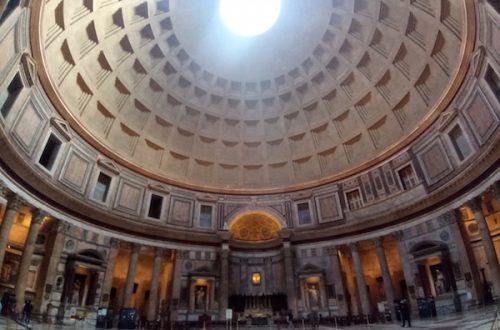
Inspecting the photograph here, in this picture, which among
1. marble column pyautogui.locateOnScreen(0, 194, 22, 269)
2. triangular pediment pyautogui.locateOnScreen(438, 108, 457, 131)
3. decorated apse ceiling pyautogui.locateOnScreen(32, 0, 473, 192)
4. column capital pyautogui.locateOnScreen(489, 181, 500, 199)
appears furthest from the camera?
decorated apse ceiling pyautogui.locateOnScreen(32, 0, 473, 192)

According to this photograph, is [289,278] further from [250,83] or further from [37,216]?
[250,83]

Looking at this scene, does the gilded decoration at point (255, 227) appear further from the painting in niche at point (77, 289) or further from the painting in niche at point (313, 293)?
the painting in niche at point (77, 289)

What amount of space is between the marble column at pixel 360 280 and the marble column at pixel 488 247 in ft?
26.1

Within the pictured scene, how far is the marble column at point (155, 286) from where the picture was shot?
76.6 ft

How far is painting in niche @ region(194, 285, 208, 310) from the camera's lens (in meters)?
25.6

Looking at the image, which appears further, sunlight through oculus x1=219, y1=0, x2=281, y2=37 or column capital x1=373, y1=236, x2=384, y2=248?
sunlight through oculus x1=219, y1=0, x2=281, y2=37

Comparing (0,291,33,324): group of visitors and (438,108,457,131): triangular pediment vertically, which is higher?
(438,108,457,131): triangular pediment

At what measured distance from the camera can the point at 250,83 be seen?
106 feet

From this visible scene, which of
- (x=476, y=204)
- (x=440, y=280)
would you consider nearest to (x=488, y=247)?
(x=476, y=204)

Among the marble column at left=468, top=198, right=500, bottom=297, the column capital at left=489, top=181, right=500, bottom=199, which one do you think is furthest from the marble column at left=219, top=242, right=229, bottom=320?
the column capital at left=489, top=181, right=500, bottom=199

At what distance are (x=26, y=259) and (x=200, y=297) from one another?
41.1 ft

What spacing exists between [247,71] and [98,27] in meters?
13.5

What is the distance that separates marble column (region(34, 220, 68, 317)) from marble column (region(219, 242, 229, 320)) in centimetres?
1118

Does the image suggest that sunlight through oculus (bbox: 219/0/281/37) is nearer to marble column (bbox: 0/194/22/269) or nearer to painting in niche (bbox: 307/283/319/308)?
marble column (bbox: 0/194/22/269)
